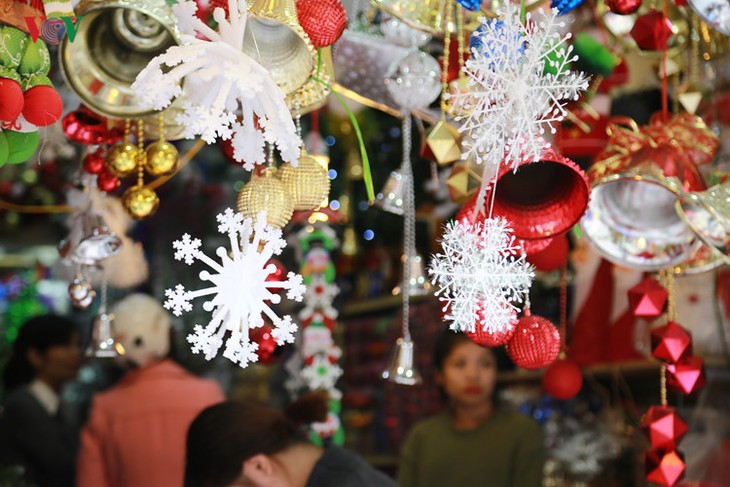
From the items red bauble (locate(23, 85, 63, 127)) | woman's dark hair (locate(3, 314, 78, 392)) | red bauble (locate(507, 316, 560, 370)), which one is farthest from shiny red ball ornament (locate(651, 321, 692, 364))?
woman's dark hair (locate(3, 314, 78, 392))

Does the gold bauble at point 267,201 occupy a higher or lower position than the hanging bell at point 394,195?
higher

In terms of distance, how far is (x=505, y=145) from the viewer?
1465 mm

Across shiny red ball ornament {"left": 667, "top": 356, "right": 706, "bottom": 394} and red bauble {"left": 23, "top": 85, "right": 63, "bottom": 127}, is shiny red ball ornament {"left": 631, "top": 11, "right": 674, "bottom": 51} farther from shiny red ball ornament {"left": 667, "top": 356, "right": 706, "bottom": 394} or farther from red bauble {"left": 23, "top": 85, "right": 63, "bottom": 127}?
red bauble {"left": 23, "top": 85, "right": 63, "bottom": 127}

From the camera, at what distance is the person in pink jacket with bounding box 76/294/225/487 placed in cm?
320

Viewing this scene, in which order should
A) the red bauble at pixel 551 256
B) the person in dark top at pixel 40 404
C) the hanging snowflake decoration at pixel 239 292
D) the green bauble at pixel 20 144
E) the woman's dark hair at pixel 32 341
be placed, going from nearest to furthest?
1. the hanging snowflake decoration at pixel 239 292
2. the green bauble at pixel 20 144
3. the red bauble at pixel 551 256
4. the person in dark top at pixel 40 404
5. the woman's dark hair at pixel 32 341

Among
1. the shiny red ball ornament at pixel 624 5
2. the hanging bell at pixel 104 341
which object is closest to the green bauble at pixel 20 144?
the hanging bell at pixel 104 341

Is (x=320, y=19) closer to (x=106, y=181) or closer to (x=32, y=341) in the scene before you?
(x=106, y=181)

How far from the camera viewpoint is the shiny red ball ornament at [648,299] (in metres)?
1.99

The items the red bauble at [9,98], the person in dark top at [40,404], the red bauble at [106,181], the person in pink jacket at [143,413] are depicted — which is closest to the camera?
the red bauble at [9,98]

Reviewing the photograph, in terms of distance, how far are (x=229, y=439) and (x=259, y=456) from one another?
76 mm

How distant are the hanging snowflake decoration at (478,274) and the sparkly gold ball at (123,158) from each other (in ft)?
2.14

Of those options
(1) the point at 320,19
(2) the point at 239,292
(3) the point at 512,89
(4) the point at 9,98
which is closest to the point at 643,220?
(3) the point at 512,89

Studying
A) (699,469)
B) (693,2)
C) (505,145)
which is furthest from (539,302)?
(505,145)

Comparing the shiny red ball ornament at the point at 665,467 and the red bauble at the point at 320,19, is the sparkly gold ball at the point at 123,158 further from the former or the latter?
the shiny red ball ornament at the point at 665,467
